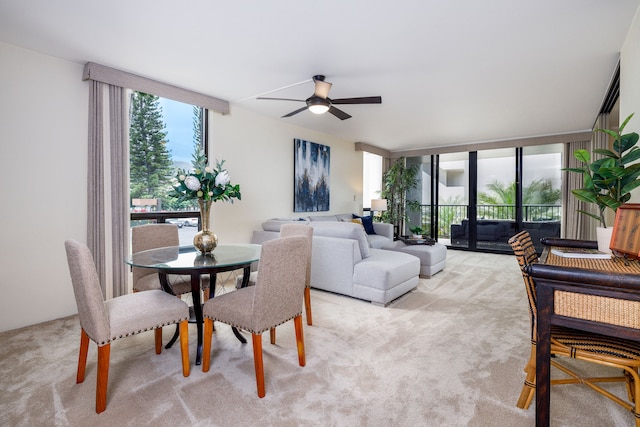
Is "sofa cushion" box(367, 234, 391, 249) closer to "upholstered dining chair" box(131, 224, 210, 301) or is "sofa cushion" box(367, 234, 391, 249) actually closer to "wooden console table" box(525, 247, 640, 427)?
"upholstered dining chair" box(131, 224, 210, 301)

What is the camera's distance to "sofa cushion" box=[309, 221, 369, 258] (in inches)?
137

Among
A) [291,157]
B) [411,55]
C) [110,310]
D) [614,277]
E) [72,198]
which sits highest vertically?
[411,55]

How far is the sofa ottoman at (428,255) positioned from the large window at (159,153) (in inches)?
119

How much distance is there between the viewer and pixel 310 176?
5.64 metres

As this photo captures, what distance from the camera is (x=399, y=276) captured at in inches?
132

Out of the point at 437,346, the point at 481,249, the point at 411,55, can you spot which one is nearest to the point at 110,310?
the point at 437,346

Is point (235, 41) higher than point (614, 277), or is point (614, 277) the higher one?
point (235, 41)

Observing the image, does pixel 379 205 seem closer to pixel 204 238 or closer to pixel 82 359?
pixel 204 238

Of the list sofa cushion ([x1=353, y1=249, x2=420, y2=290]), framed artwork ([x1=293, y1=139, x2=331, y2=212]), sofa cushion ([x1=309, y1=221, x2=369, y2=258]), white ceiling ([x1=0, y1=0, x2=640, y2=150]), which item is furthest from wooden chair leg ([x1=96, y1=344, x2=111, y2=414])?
framed artwork ([x1=293, y1=139, x2=331, y2=212])

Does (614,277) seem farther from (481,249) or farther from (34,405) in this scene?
(481,249)

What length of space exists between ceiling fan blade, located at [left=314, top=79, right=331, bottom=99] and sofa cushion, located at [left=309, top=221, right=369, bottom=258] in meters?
1.37

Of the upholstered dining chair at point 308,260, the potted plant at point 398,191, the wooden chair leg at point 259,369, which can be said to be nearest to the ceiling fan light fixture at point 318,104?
the upholstered dining chair at point 308,260

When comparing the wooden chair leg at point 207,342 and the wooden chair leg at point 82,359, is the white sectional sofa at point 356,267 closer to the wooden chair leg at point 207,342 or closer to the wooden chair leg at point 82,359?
the wooden chair leg at point 207,342

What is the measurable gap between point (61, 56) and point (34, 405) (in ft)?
9.43
